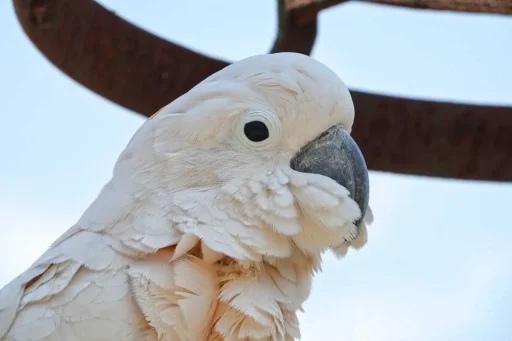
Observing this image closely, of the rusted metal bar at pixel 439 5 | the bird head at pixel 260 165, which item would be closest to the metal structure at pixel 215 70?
the rusted metal bar at pixel 439 5

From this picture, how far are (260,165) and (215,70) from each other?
163 centimetres

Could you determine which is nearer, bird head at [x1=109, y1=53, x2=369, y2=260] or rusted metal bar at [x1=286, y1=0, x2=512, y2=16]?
bird head at [x1=109, y1=53, x2=369, y2=260]

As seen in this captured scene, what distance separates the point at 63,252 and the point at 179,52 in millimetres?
1712

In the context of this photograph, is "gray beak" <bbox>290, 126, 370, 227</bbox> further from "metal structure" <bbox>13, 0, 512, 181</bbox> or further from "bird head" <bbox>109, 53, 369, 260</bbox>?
"metal structure" <bbox>13, 0, 512, 181</bbox>

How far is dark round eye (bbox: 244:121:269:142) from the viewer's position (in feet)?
5.31

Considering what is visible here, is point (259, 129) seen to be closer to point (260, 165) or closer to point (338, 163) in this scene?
point (260, 165)

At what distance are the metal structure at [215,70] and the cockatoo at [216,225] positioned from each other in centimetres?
143

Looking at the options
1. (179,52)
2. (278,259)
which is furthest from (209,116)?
(179,52)

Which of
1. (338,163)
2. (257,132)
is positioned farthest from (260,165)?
(338,163)

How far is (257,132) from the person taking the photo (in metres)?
1.62

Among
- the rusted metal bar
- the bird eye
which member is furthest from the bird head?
the rusted metal bar

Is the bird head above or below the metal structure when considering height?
above

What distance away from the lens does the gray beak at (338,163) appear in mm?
1614

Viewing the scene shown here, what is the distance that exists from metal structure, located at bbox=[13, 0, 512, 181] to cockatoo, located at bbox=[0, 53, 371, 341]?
1434 mm
